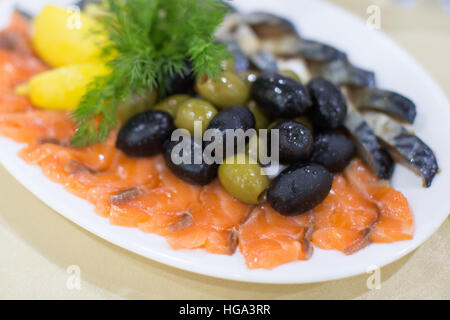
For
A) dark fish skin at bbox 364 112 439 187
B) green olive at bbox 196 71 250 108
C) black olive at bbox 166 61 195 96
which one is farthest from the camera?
black olive at bbox 166 61 195 96

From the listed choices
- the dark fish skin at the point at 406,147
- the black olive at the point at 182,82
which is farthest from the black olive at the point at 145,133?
the dark fish skin at the point at 406,147

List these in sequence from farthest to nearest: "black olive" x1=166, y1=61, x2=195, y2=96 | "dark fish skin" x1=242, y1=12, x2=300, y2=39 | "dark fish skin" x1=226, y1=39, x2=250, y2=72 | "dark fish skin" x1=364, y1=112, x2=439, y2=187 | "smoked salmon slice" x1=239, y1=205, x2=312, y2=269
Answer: "dark fish skin" x1=242, y1=12, x2=300, y2=39 → "dark fish skin" x1=226, y1=39, x2=250, y2=72 → "black olive" x1=166, y1=61, x2=195, y2=96 → "dark fish skin" x1=364, y1=112, x2=439, y2=187 → "smoked salmon slice" x1=239, y1=205, x2=312, y2=269

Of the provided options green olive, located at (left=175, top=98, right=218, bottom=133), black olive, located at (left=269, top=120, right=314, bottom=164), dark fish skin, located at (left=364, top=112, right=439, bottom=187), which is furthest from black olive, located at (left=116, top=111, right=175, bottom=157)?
dark fish skin, located at (left=364, top=112, right=439, bottom=187)

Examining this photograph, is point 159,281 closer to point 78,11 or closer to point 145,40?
point 145,40

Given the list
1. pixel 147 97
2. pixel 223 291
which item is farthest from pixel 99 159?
pixel 223 291

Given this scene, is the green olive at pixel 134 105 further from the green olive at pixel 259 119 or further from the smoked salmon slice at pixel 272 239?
the smoked salmon slice at pixel 272 239

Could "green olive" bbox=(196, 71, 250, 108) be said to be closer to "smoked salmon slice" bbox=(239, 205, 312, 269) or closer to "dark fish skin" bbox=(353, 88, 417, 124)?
"smoked salmon slice" bbox=(239, 205, 312, 269)
